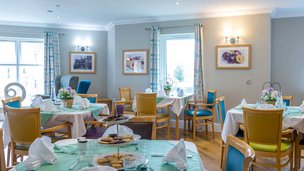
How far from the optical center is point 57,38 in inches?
273

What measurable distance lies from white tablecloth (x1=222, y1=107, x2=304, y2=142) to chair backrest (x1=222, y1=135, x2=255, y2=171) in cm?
167

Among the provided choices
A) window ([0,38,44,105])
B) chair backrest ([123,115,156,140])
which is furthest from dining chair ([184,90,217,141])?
window ([0,38,44,105])

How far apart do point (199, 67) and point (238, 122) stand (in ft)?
8.25

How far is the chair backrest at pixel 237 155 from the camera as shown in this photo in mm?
1292

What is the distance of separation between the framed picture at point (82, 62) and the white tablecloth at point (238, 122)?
15.5ft

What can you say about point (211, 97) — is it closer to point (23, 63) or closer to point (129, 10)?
point (129, 10)

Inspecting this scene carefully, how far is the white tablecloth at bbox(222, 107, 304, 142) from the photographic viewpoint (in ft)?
9.91

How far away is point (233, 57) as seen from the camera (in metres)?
5.51

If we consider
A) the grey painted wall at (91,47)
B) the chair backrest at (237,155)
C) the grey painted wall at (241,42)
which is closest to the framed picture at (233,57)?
the grey painted wall at (241,42)

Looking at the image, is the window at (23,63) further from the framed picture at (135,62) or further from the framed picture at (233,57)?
the framed picture at (233,57)

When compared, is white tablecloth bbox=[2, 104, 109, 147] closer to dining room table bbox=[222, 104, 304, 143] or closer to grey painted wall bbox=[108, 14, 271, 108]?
dining room table bbox=[222, 104, 304, 143]

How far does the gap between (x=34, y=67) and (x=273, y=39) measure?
6.12 metres

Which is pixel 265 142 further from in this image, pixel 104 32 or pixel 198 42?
pixel 104 32

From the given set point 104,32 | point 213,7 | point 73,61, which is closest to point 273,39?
point 213,7
